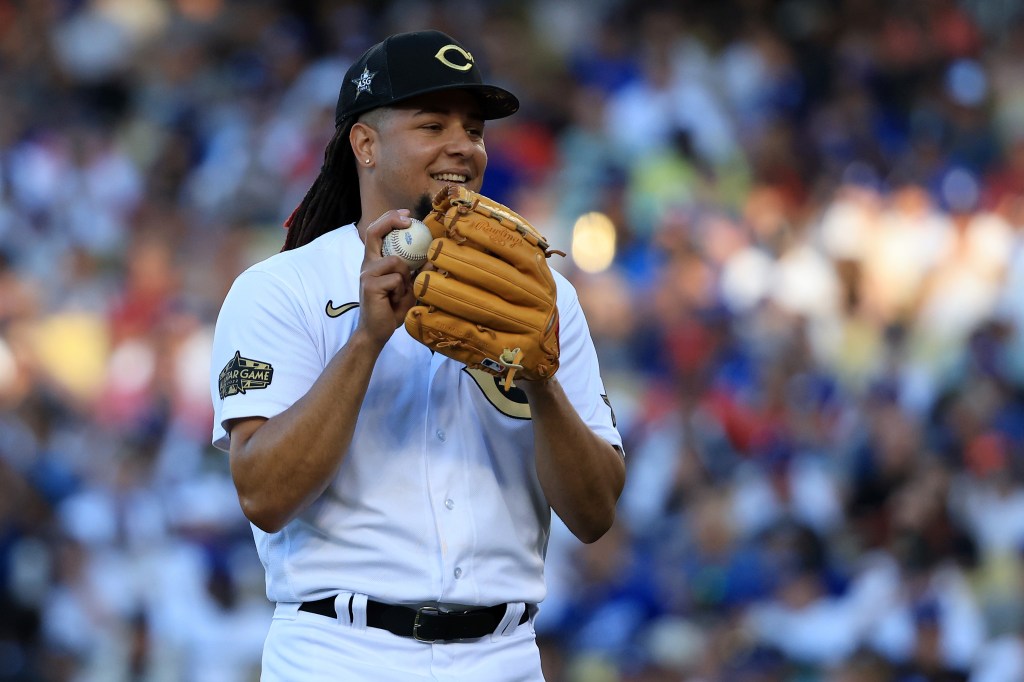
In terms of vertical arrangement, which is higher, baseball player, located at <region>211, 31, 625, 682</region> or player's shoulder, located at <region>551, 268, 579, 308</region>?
player's shoulder, located at <region>551, 268, 579, 308</region>

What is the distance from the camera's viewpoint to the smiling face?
2.71 metres

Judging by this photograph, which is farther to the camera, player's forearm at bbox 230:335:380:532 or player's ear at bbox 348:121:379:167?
player's ear at bbox 348:121:379:167

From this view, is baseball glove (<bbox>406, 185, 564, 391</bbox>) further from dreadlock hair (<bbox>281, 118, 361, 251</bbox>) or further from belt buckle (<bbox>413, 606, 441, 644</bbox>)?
dreadlock hair (<bbox>281, 118, 361, 251</bbox>)

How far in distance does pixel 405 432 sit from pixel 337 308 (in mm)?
267

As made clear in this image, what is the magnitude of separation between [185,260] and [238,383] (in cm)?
589

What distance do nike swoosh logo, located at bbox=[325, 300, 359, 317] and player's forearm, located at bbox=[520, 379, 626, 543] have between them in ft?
1.26

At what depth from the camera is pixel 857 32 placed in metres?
8.55

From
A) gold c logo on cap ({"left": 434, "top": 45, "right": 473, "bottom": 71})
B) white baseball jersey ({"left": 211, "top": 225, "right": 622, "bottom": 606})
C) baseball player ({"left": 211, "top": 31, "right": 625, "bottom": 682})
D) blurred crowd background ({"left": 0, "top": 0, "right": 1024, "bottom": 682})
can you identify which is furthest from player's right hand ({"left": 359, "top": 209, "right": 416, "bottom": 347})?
blurred crowd background ({"left": 0, "top": 0, "right": 1024, "bottom": 682})

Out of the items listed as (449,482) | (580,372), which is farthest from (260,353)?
(580,372)

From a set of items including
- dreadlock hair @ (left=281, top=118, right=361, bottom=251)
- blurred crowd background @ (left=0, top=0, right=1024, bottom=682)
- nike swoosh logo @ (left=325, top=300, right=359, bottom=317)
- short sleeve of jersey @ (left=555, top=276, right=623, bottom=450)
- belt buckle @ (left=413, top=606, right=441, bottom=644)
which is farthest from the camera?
blurred crowd background @ (left=0, top=0, right=1024, bottom=682)

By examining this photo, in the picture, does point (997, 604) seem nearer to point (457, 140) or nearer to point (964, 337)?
point (964, 337)

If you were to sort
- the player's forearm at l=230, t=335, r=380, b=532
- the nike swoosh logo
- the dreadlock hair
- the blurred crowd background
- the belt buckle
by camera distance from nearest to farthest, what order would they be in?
the player's forearm at l=230, t=335, r=380, b=532, the belt buckle, the nike swoosh logo, the dreadlock hair, the blurred crowd background

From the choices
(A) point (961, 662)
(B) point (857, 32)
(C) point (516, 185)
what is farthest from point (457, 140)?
(B) point (857, 32)

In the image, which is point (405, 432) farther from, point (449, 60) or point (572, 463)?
point (449, 60)
